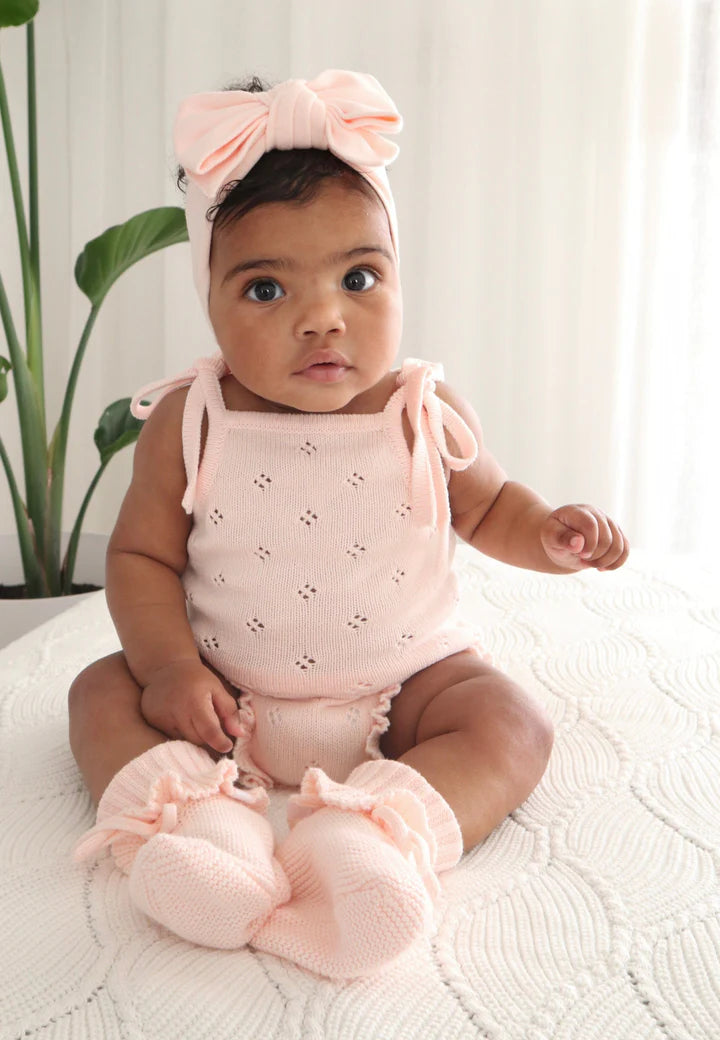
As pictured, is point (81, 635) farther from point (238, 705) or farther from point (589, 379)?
point (589, 379)

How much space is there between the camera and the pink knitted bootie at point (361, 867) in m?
0.68

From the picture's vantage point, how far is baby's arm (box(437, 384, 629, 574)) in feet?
3.22

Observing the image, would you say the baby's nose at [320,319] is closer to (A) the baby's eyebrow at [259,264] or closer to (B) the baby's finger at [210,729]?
(A) the baby's eyebrow at [259,264]

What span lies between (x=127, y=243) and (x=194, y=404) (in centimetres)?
70

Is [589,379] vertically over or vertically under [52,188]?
under

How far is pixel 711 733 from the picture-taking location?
105 cm

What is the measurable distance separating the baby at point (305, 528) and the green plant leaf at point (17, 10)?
609 millimetres

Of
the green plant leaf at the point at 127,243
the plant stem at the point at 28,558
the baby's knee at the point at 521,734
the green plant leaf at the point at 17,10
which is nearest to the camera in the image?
the baby's knee at the point at 521,734

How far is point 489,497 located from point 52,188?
1.84 metres

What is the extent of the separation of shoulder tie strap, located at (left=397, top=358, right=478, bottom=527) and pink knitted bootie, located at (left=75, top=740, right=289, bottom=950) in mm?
322

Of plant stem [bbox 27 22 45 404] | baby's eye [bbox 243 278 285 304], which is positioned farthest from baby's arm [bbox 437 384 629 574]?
plant stem [bbox 27 22 45 404]

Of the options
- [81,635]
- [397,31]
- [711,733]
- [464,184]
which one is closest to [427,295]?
[464,184]

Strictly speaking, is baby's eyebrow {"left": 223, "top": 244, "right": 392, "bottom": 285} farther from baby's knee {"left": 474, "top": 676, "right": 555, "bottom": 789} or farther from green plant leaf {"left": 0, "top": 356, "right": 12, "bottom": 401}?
green plant leaf {"left": 0, "top": 356, "right": 12, "bottom": 401}

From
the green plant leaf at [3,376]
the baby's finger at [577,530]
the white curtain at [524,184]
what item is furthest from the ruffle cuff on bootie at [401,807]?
the white curtain at [524,184]
